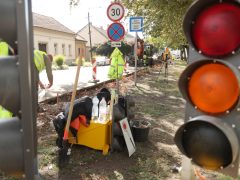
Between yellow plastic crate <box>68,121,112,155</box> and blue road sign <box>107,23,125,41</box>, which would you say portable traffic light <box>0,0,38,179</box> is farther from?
blue road sign <box>107,23,125,41</box>

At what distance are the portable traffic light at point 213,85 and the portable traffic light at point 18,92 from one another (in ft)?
2.24

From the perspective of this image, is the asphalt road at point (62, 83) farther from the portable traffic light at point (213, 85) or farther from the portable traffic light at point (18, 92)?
the portable traffic light at point (213, 85)

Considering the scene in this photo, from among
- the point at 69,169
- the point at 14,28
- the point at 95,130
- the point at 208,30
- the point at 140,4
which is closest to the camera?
the point at 14,28

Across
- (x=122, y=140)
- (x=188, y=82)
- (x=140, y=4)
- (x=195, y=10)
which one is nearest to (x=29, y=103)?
(x=188, y=82)

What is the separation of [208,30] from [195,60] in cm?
16

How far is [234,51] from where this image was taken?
1.27 meters

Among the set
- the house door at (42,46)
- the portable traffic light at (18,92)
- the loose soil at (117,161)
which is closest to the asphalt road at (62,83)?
the loose soil at (117,161)

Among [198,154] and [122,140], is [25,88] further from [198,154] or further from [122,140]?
[122,140]

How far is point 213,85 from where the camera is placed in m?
1.27

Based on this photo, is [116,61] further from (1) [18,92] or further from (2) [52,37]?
(2) [52,37]

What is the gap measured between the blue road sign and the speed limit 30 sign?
0.69ft

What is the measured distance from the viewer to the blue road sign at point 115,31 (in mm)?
9391

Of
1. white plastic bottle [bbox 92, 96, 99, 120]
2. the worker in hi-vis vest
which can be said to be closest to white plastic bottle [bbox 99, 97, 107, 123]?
white plastic bottle [bbox 92, 96, 99, 120]

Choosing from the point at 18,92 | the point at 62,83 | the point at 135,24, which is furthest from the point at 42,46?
the point at 18,92
